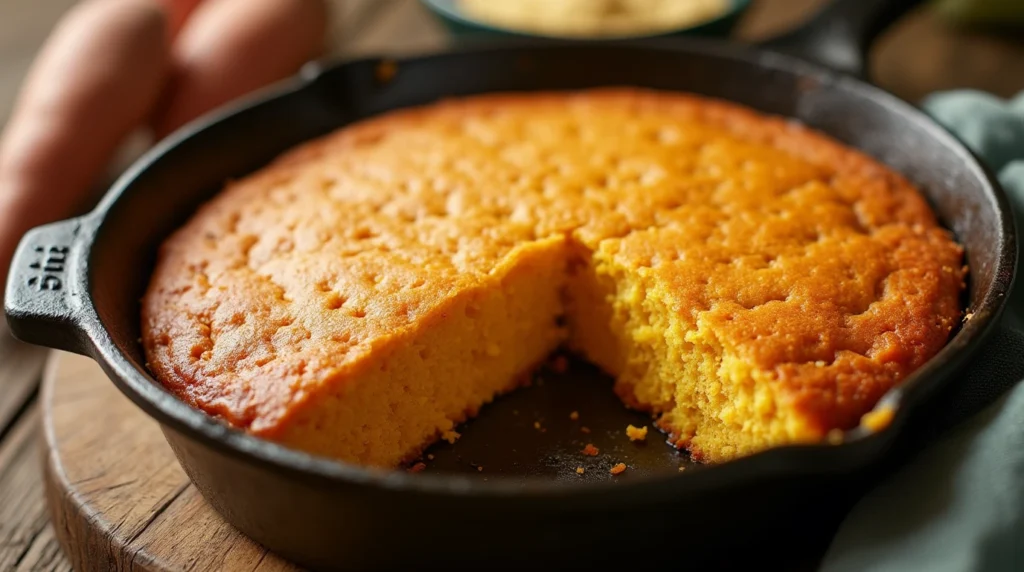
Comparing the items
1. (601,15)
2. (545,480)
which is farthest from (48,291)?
(601,15)

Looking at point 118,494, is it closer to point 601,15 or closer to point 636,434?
point 636,434

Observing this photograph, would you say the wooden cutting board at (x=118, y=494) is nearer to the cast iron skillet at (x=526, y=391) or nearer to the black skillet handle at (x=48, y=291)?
the cast iron skillet at (x=526, y=391)

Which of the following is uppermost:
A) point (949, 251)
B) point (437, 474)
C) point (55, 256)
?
point (55, 256)

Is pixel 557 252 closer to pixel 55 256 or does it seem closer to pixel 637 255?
pixel 637 255

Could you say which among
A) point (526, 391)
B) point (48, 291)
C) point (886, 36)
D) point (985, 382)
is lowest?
point (526, 391)

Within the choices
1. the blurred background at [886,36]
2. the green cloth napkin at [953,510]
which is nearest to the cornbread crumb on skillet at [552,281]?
the green cloth napkin at [953,510]

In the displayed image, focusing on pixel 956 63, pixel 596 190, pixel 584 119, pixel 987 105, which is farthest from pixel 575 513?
pixel 956 63

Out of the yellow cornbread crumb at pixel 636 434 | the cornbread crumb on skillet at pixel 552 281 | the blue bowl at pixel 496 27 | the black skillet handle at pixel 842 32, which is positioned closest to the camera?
the cornbread crumb on skillet at pixel 552 281
